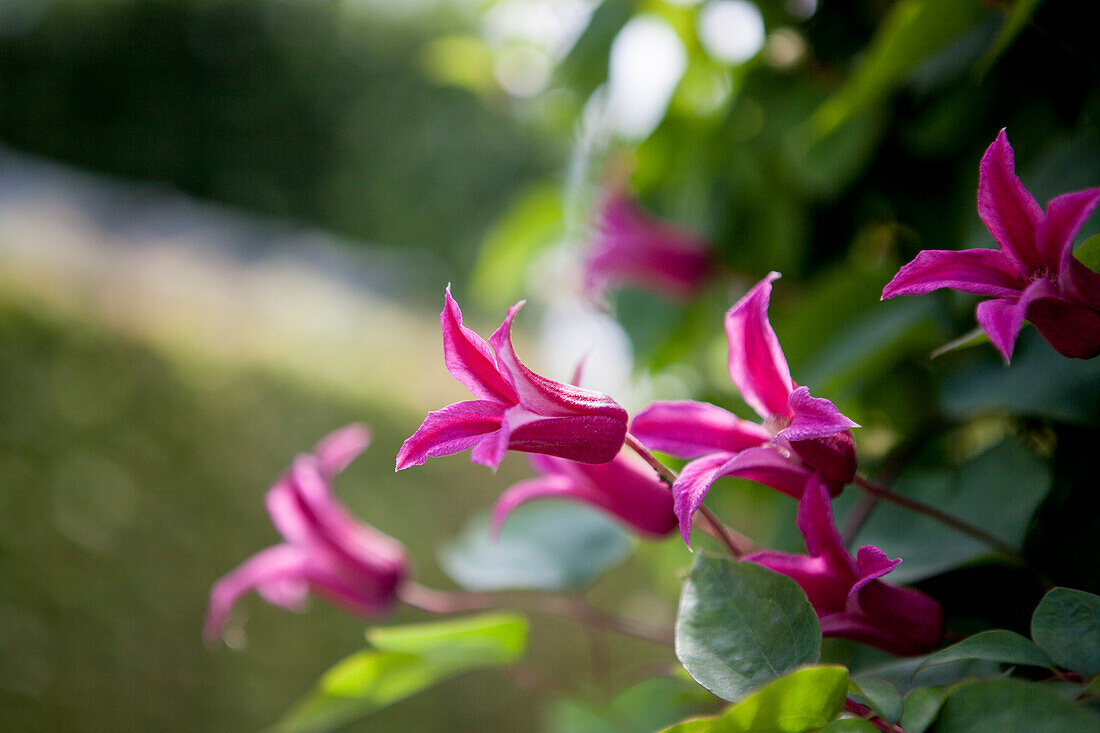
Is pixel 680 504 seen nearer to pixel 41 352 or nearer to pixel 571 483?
pixel 571 483

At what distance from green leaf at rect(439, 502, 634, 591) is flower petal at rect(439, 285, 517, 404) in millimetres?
261

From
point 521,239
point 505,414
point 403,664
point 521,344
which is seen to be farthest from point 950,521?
point 521,344

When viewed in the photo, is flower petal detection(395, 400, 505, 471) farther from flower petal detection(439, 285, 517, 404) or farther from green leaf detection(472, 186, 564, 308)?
green leaf detection(472, 186, 564, 308)

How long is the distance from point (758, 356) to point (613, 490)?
0.35ft

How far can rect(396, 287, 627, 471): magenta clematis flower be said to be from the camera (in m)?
0.23

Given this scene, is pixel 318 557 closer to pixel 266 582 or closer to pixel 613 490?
pixel 266 582

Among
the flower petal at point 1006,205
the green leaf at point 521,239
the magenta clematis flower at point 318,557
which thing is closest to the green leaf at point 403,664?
the magenta clematis flower at point 318,557

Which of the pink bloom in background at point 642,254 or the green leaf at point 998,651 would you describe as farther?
the pink bloom in background at point 642,254

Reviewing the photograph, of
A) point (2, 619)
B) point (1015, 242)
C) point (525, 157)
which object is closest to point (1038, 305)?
point (1015, 242)

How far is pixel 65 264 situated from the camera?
180cm

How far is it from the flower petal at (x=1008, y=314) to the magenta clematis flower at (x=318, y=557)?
293 mm

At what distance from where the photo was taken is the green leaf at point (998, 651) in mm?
200

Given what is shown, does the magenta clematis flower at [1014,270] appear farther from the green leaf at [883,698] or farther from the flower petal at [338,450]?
the flower petal at [338,450]

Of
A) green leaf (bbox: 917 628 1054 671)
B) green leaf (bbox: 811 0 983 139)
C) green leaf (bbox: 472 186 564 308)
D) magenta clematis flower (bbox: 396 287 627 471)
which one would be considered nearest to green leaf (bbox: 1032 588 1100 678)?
green leaf (bbox: 917 628 1054 671)
